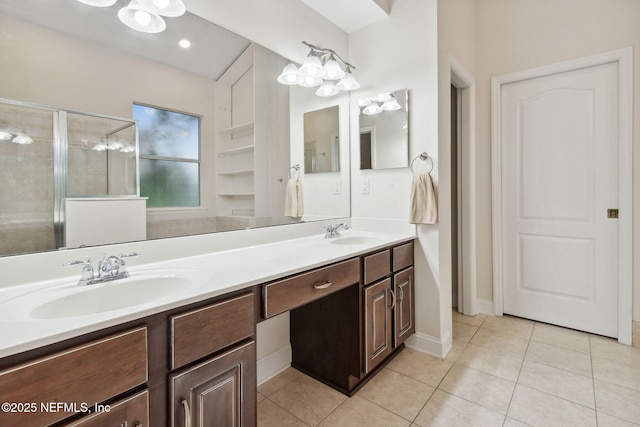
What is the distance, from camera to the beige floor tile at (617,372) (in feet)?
5.71

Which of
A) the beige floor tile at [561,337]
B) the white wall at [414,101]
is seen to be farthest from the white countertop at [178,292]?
the beige floor tile at [561,337]

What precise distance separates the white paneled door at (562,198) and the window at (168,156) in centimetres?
248

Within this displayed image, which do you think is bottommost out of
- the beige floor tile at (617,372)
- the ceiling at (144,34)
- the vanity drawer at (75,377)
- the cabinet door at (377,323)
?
the beige floor tile at (617,372)

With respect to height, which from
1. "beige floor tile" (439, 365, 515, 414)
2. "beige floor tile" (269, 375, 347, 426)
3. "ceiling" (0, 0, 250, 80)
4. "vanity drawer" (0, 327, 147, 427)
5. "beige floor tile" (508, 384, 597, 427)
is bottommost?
"beige floor tile" (269, 375, 347, 426)

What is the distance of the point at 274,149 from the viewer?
1.96 metres

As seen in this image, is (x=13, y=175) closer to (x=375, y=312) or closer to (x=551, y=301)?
(x=375, y=312)

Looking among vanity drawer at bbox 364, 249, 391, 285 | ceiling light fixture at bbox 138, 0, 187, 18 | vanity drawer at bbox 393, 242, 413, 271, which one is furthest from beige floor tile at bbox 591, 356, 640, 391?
ceiling light fixture at bbox 138, 0, 187, 18

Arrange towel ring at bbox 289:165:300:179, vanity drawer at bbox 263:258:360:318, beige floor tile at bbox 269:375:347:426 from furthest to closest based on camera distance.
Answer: towel ring at bbox 289:165:300:179 < beige floor tile at bbox 269:375:347:426 < vanity drawer at bbox 263:258:360:318

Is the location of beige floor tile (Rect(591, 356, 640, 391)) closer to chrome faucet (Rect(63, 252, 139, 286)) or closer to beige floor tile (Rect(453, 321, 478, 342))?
beige floor tile (Rect(453, 321, 478, 342))

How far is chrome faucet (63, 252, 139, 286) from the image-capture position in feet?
3.42

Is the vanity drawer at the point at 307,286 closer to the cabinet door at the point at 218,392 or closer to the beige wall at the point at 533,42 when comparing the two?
the cabinet door at the point at 218,392

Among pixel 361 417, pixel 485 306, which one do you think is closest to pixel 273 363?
pixel 361 417

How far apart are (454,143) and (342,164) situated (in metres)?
1.16

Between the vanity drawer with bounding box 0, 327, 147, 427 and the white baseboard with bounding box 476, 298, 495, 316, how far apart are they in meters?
2.78
